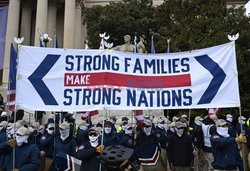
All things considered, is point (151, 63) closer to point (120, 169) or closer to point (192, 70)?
point (192, 70)

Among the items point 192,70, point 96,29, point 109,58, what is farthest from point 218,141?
point 96,29

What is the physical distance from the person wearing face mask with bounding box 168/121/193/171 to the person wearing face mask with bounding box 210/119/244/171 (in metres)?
1.36

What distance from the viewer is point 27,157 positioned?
661 cm

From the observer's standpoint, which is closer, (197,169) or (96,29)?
(197,169)

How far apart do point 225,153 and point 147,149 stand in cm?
174

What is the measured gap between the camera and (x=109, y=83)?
7.36 meters

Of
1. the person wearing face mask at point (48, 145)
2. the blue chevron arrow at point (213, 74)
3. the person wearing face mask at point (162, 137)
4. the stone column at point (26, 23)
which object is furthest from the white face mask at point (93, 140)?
the stone column at point (26, 23)

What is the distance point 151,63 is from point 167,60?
33cm

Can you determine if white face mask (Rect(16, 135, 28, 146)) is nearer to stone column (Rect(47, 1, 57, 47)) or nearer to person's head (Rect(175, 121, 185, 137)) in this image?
person's head (Rect(175, 121, 185, 137))

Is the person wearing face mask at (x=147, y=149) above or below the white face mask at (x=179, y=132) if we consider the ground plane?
below

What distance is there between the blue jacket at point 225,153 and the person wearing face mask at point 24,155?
134 inches

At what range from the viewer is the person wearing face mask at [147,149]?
8.43m

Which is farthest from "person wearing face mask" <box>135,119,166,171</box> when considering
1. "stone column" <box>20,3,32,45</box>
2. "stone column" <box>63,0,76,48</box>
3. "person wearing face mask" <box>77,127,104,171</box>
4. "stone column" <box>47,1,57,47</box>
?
"stone column" <box>20,3,32,45</box>

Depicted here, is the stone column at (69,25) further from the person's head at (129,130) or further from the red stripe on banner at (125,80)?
the red stripe on banner at (125,80)
